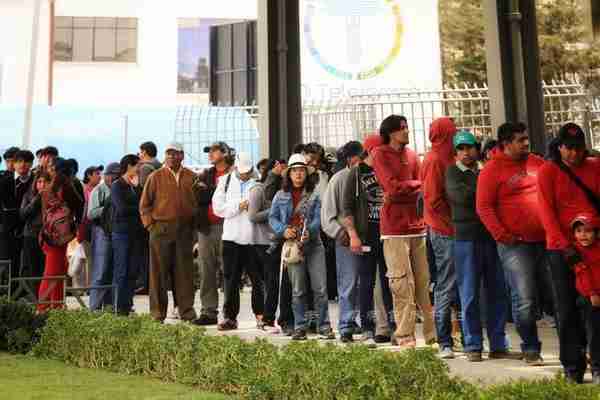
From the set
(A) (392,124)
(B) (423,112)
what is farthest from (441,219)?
(B) (423,112)

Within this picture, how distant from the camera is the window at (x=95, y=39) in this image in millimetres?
38594

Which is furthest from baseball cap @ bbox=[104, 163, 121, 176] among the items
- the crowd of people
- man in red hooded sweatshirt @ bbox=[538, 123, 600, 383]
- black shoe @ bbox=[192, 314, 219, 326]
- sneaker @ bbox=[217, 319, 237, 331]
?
man in red hooded sweatshirt @ bbox=[538, 123, 600, 383]

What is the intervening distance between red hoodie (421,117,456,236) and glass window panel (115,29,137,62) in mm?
32855

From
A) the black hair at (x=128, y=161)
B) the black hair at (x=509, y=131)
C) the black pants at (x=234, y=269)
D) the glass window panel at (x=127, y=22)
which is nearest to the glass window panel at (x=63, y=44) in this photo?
the glass window panel at (x=127, y=22)

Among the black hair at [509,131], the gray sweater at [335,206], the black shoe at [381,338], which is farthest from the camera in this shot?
the black shoe at [381,338]

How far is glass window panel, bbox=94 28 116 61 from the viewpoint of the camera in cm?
3897

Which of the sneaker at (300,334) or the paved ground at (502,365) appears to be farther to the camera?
the sneaker at (300,334)

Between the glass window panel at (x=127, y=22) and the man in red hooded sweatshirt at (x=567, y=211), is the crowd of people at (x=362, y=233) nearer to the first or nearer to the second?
the man in red hooded sweatshirt at (x=567, y=211)

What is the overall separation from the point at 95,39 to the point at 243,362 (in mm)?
36180

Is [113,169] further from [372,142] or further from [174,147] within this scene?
[372,142]

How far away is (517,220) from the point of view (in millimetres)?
6426

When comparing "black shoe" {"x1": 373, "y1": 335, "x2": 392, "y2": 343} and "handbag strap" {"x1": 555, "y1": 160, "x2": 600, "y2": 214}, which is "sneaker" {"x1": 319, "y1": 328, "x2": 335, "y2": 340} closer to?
"black shoe" {"x1": 373, "y1": 335, "x2": 392, "y2": 343}

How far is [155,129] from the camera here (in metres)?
19.7

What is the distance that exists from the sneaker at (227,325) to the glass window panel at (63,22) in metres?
32.7
